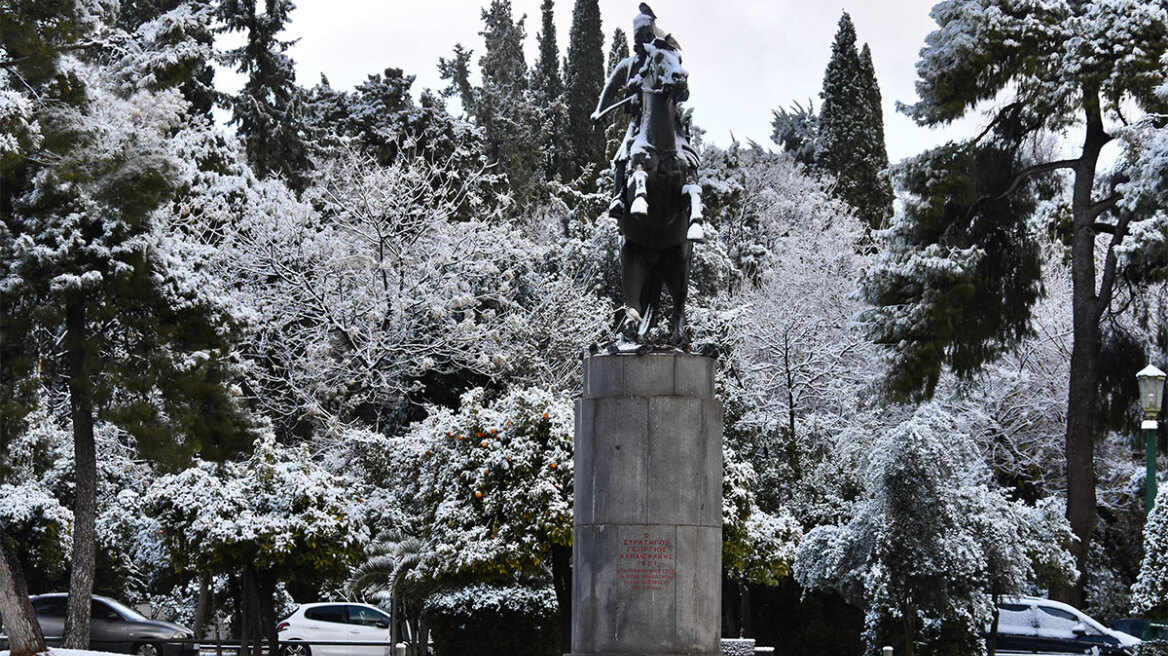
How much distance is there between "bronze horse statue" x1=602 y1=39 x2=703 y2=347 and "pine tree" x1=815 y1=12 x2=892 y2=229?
34.9 m

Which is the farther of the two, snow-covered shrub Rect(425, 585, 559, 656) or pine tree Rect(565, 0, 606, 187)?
pine tree Rect(565, 0, 606, 187)

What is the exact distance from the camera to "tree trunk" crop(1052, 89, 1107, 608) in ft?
89.5

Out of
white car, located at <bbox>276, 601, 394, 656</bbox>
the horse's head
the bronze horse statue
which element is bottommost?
white car, located at <bbox>276, 601, 394, 656</bbox>

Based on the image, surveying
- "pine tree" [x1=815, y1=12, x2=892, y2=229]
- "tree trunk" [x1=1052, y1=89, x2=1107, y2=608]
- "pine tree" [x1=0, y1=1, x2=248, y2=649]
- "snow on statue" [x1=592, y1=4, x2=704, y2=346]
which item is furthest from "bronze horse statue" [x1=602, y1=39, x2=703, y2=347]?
"pine tree" [x1=815, y1=12, x2=892, y2=229]

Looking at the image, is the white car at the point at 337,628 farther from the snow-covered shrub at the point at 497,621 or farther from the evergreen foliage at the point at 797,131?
the evergreen foliage at the point at 797,131

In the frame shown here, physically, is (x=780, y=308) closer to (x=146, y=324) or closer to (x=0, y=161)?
(x=146, y=324)

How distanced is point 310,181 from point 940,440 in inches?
963

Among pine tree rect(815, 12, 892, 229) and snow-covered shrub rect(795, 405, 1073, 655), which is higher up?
pine tree rect(815, 12, 892, 229)

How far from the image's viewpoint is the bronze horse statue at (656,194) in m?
13.6

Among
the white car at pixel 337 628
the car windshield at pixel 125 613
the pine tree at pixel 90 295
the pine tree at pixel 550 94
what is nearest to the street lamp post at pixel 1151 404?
the white car at pixel 337 628

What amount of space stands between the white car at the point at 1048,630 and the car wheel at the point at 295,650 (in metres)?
12.3

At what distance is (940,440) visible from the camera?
2209cm

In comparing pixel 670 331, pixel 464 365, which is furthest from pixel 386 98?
pixel 670 331

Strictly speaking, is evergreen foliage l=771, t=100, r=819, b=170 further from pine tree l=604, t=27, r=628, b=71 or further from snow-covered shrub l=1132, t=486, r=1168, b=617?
snow-covered shrub l=1132, t=486, r=1168, b=617
